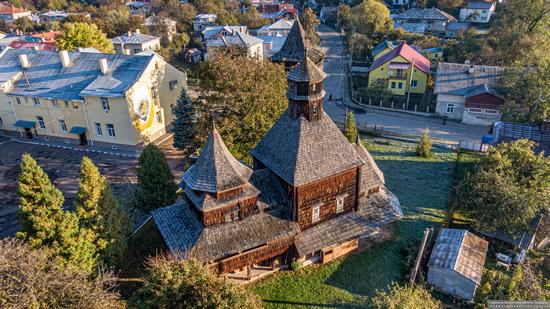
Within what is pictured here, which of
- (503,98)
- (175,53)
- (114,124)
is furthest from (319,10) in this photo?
(114,124)

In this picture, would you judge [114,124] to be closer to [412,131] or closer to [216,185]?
[216,185]

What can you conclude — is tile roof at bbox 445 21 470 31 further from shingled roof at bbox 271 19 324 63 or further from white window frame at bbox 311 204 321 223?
white window frame at bbox 311 204 321 223

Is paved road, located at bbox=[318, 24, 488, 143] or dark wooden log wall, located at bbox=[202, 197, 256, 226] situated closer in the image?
dark wooden log wall, located at bbox=[202, 197, 256, 226]

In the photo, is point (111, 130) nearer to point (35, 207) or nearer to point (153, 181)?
point (153, 181)

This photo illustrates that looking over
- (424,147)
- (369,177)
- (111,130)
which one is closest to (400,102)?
(424,147)

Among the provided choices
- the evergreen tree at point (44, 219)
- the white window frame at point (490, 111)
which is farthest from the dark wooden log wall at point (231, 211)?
the white window frame at point (490, 111)

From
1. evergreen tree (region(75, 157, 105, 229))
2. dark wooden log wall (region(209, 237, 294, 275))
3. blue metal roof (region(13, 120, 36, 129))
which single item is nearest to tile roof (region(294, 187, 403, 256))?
dark wooden log wall (region(209, 237, 294, 275))
